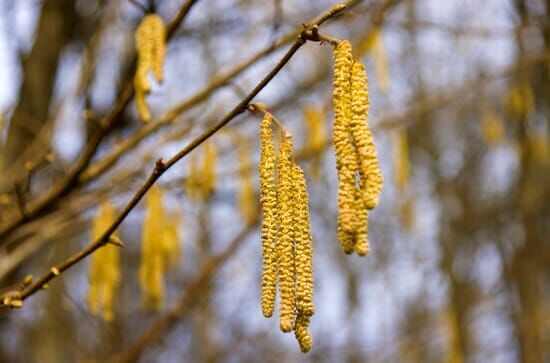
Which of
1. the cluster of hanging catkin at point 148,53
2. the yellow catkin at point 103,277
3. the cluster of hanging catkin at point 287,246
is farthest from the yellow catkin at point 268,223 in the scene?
the yellow catkin at point 103,277

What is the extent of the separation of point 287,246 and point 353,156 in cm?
16

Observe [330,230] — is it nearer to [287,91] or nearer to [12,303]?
[287,91]

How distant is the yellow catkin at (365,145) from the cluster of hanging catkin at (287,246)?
0.38 feet

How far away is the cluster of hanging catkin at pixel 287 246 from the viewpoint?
0.90m

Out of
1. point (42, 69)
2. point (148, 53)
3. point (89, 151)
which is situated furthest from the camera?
point (42, 69)

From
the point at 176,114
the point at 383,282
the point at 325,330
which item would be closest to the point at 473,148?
the point at 383,282

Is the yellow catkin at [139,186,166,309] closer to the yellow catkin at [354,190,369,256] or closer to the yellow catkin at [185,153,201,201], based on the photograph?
the yellow catkin at [185,153,201,201]

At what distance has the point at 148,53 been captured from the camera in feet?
5.50

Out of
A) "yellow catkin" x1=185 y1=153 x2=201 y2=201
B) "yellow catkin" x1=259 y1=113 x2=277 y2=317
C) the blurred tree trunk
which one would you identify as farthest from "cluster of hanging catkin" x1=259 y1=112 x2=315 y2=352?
the blurred tree trunk

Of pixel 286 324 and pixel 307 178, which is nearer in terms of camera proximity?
pixel 286 324

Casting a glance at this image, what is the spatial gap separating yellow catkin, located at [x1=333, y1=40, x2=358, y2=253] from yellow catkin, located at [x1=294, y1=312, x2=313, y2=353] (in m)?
0.13

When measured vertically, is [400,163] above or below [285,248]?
above

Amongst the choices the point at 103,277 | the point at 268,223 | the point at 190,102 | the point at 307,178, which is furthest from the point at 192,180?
the point at 307,178

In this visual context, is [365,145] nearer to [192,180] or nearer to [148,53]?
[148,53]
